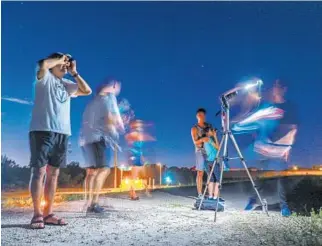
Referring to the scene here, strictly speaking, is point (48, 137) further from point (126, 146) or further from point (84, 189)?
point (126, 146)

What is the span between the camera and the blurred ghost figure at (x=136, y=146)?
4.70m

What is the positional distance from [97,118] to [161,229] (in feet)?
4.84

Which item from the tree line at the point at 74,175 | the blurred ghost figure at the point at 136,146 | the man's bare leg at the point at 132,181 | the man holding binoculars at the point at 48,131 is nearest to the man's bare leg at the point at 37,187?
the man holding binoculars at the point at 48,131

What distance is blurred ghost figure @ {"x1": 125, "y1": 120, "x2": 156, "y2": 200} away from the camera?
470 centimetres

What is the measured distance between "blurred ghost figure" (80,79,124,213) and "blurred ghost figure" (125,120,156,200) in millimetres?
537

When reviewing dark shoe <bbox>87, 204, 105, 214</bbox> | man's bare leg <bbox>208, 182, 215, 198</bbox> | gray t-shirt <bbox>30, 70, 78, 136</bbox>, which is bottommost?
dark shoe <bbox>87, 204, 105, 214</bbox>

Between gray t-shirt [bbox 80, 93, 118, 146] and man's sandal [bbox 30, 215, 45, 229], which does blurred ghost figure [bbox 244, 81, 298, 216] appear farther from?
man's sandal [bbox 30, 215, 45, 229]

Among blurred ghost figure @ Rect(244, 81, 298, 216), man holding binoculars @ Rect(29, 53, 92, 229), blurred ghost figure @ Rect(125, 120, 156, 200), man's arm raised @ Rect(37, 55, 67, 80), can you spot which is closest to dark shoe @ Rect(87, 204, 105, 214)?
man holding binoculars @ Rect(29, 53, 92, 229)

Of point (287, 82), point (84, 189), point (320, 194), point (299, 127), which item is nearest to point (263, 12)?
point (287, 82)

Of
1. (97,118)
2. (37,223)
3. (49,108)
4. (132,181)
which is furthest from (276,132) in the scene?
(37,223)

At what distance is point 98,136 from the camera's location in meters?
4.01

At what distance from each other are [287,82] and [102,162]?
233 centimetres

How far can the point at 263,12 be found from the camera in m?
4.34

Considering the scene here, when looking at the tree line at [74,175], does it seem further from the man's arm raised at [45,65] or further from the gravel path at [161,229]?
the man's arm raised at [45,65]
